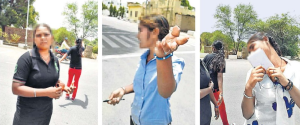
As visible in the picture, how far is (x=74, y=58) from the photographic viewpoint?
8.57 feet

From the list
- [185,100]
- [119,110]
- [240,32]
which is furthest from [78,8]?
[240,32]

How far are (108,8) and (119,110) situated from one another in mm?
990

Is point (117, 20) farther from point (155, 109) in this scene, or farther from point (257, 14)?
point (257, 14)

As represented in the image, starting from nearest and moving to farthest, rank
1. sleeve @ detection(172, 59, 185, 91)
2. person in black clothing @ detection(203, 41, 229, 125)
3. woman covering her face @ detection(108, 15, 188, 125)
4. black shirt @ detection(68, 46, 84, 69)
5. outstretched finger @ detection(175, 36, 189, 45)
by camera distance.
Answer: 1. outstretched finger @ detection(175, 36, 189, 45)
2. sleeve @ detection(172, 59, 185, 91)
3. woman covering her face @ detection(108, 15, 188, 125)
4. person in black clothing @ detection(203, 41, 229, 125)
5. black shirt @ detection(68, 46, 84, 69)

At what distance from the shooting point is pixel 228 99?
2.45 metres

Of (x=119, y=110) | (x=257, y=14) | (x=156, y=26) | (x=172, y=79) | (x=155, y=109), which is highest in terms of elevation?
(x=257, y=14)

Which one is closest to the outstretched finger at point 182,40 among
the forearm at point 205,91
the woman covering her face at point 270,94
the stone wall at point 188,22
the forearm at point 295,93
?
the woman covering her face at point 270,94

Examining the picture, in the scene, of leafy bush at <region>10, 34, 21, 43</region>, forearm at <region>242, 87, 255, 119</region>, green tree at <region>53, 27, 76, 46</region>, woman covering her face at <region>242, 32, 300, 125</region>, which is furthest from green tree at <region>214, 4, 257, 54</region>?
leafy bush at <region>10, 34, 21, 43</region>

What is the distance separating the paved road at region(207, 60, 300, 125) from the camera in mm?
2340

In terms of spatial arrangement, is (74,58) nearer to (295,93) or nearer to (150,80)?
(150,80)

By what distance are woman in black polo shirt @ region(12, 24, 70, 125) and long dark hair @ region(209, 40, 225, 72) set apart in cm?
133

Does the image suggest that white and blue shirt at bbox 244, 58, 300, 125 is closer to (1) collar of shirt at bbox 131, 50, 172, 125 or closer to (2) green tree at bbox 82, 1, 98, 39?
(1) collar of shirt at bbox 131, 50, 172, 125

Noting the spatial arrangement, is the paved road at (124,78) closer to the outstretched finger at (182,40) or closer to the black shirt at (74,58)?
the black shirt at (74,58)

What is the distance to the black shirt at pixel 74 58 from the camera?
2.45 metres
